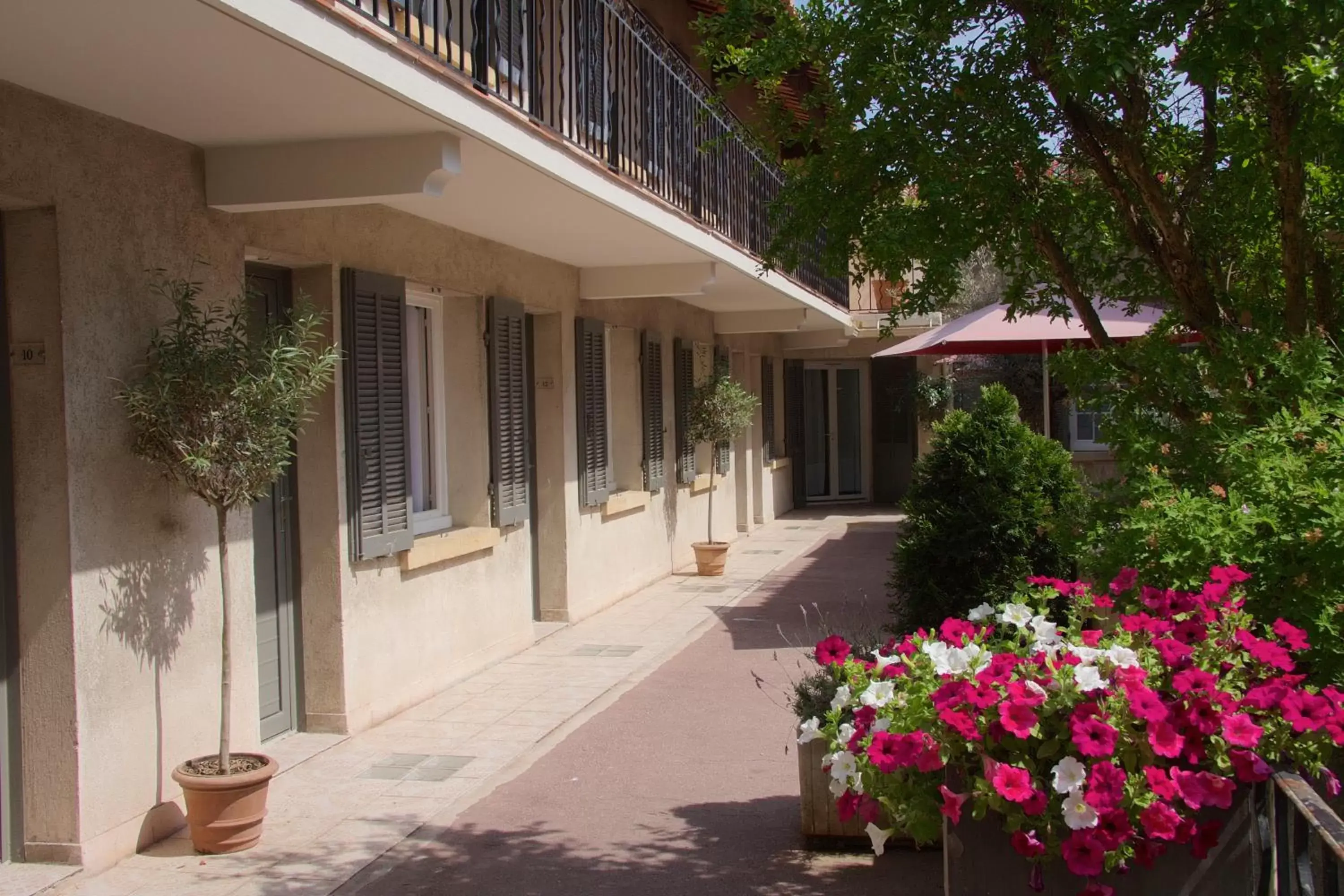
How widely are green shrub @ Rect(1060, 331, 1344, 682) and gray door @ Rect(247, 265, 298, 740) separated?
410cm

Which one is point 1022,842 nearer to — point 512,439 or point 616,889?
point 616,889

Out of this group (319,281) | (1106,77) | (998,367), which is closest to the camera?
(1106,77)

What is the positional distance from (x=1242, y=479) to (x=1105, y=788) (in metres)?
1.21

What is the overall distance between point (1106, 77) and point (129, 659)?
13.6ft

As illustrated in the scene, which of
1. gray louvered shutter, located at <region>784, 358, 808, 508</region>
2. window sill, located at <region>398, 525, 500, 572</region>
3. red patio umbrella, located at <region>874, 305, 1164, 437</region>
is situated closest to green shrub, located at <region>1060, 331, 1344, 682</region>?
window sill, located at <region>398, 525, 500, 572</region>

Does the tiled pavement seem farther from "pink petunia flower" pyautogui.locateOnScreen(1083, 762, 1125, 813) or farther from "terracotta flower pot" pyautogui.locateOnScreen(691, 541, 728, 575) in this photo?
"pink petunia flower" pyautogui.locateOnScreen(1083, 762, 1125, 813)

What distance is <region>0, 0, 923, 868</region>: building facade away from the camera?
15.4 feet

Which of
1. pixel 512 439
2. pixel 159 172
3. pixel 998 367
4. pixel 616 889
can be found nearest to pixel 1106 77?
pixel 616 889

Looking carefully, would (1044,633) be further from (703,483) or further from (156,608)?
(703,483)

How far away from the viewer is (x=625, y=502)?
11680mm

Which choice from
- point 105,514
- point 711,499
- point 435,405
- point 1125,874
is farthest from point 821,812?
point 711,499

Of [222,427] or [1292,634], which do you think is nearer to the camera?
[1292,634]

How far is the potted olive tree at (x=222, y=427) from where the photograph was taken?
4844 mm

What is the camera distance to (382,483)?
277 inches
